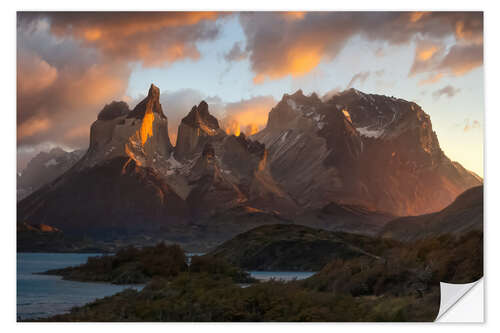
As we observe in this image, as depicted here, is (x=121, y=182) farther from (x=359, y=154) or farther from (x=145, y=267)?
(x=359, y=154)

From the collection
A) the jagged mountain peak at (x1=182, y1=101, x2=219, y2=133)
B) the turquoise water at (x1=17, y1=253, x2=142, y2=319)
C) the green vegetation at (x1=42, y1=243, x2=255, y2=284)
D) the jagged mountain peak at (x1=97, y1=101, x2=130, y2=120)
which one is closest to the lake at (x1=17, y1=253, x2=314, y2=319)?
the turquoise water at (x1=17, y1=253, x2=142, y2=319)

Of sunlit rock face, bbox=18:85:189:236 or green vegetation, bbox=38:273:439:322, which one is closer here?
green vegetation, bbox=38:273:439:322

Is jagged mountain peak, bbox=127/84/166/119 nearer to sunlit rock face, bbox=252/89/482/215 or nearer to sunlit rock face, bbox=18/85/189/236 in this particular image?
sunlit rock face, bbox=18/85/189/236

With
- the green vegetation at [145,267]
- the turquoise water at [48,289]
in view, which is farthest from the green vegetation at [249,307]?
the green vegetation at [145,267]

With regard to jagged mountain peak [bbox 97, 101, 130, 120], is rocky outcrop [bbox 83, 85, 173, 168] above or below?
below
